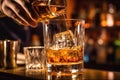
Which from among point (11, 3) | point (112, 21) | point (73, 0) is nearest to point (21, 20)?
point (11, 3)

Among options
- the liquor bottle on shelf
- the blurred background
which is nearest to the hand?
the blurred background

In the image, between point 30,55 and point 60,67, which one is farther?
point 30,55

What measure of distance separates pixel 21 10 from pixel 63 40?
16 cm

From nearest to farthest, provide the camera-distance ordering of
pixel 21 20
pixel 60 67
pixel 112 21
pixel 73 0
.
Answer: pixel 60 67
pixel 21 20
pixel 112 21
pixel 73 0

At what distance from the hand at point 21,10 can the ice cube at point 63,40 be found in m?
0.09

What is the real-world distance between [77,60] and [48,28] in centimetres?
13

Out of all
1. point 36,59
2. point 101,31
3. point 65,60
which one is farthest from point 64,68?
point 101,31

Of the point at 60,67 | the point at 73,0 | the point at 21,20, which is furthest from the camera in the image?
the point at 73,0

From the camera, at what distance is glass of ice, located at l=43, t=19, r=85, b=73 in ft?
2.68

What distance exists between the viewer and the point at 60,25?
84cm

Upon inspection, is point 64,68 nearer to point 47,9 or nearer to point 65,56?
point 65,56

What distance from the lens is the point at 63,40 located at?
2.78ft

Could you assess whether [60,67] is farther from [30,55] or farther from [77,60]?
[30,55]

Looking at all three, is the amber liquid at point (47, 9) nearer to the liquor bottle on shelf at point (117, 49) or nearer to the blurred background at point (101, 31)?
the blurred background at point (101, 31)
